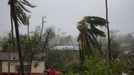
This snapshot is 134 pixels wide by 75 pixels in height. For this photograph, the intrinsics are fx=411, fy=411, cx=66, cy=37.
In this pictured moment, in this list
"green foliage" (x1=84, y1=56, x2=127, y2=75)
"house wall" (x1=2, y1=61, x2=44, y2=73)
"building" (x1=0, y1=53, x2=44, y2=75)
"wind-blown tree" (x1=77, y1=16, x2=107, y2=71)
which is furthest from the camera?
"house wall" (x1=2, y1=61, x2=44, y2=73)

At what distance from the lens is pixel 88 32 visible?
2783cm

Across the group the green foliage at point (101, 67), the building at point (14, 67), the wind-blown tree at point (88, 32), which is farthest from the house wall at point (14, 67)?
the green foliage at point (101, 67)

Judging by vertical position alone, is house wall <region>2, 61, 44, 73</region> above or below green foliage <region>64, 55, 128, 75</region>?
below

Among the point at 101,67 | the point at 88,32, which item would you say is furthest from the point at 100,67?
the point at 88,32

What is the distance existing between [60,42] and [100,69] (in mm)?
81633

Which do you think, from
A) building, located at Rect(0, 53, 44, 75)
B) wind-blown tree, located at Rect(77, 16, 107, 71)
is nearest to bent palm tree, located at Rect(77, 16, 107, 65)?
wind-blown tree, located at Rect(77, 16, 107, 71)

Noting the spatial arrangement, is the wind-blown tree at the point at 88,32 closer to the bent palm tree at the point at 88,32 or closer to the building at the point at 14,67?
the bent palm tree at the point at 88,32

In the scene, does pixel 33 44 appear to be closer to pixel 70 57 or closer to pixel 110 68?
pixel 110 68

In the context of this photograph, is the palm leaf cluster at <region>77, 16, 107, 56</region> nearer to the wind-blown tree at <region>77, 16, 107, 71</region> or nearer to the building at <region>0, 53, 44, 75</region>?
the wind-blown tree at <region>77, 16, 107, 71</region>

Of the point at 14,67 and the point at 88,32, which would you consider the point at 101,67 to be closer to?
the point at 88,32

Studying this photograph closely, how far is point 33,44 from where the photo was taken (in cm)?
3822

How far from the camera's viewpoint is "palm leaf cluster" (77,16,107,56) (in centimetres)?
2761

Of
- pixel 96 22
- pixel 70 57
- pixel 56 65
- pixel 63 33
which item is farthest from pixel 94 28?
pixel 63 33

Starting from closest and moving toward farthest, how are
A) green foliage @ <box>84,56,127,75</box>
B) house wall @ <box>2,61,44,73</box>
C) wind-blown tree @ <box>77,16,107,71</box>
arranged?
1. green foliage @ <box>84,56,127,75</box>
2. wind-blown tree @ <box>77,16,107,71</box>
3. house wall @ <box>2,61,44,73</box>
